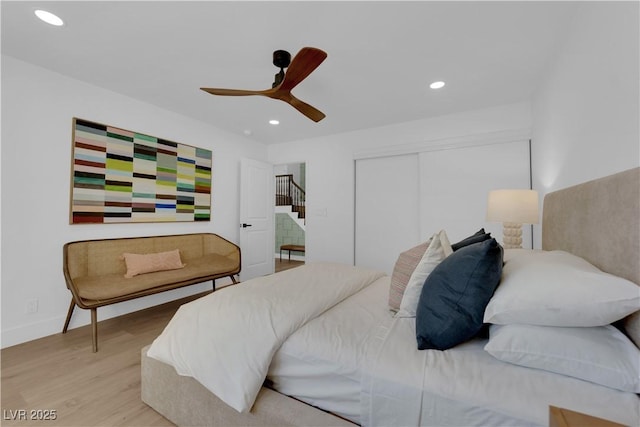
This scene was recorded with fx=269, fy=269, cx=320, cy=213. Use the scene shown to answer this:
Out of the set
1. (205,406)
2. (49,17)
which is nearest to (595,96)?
(205,406)

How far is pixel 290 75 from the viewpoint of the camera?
6.19 ft

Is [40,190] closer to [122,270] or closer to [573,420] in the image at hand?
[122,270]

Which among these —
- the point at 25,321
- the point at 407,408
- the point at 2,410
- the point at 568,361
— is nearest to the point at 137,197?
the point at 25,321

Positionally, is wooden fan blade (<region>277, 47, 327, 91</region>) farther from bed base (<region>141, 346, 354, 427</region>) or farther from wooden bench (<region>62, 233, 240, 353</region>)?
wooden bench (<region>62, 233, 240, 353</region>)

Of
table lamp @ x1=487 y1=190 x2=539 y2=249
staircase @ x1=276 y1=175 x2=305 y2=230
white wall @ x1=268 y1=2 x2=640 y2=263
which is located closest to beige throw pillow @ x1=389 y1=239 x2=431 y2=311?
white wall @ x1=268 y1=2 x2=640 y2=263

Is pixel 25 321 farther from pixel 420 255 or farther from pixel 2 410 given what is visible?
pixel 420 255

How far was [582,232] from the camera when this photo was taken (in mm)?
1328

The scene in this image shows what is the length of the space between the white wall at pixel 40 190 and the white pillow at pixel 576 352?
11.4 ft

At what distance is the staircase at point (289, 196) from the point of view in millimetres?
7344

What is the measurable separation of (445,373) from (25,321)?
3361 mm

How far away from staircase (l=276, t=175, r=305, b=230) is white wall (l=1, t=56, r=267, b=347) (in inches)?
179

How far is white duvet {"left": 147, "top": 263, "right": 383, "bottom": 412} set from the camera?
3.61 ft

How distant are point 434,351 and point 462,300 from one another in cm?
22

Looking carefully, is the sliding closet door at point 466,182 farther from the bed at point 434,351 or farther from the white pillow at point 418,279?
the white pillow at point 418,279
